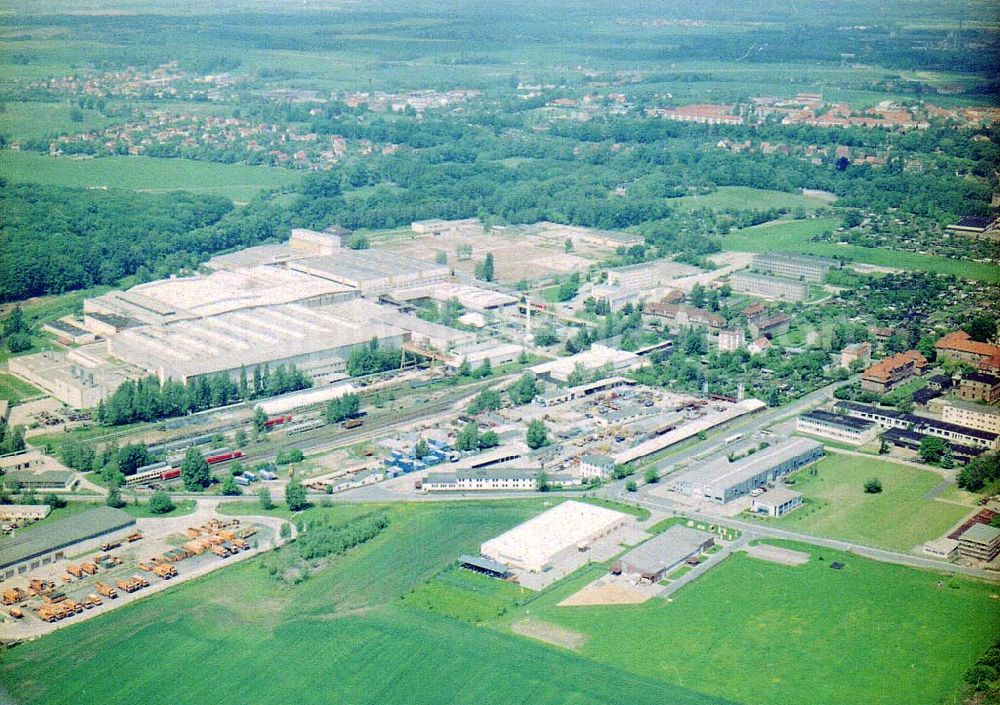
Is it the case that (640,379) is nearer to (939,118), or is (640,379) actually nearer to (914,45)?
(939,118)

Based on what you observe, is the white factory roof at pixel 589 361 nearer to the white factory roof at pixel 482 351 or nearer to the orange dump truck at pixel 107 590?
the white factory roof at pixel 482 351

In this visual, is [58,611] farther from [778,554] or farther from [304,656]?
[778,554]

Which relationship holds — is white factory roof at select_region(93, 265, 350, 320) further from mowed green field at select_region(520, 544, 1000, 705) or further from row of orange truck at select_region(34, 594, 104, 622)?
mowed green field at select_region(520, 544, 1000, 705)

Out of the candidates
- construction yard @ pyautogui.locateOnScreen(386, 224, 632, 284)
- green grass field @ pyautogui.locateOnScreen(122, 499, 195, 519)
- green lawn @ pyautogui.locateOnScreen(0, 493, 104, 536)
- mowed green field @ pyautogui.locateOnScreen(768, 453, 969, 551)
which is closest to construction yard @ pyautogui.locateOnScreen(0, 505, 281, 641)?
green grass field @ pyautogui.locateOnScreen(122, 499, 195, 519)

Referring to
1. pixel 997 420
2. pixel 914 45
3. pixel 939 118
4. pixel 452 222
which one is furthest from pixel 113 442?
pixel 914 45

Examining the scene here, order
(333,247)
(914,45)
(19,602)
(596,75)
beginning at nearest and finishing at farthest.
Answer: (19,602) < (333,247) < (914,45) < (596,75)

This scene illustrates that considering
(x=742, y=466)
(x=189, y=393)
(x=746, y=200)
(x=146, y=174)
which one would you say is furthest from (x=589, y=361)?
(x=146, y=174)

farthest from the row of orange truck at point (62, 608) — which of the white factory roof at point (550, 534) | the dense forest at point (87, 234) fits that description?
the dense forest at point (87, 234)
